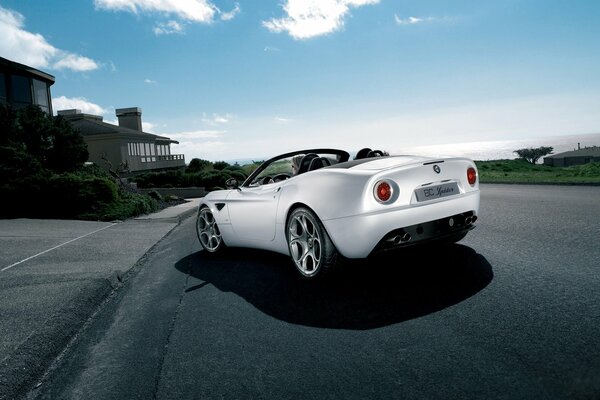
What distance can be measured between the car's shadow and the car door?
431mm

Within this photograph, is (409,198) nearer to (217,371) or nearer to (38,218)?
(217,371)

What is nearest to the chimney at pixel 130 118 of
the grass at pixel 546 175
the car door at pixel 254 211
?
the grass at pixel 546 175

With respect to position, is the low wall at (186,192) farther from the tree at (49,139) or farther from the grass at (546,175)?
the grass at (546,175)

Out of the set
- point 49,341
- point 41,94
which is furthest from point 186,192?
point 49,341

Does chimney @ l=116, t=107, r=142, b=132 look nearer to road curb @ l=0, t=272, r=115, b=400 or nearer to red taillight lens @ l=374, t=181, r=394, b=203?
road curb @ l=0, t=272, r=115, b=400

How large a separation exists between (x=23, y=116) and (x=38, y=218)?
20.2 ft

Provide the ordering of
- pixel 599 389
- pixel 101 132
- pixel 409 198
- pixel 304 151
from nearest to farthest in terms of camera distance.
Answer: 1. pixel 599 389
2. pixel 409 198
3. pixel 304 151
4. pixel 101 132

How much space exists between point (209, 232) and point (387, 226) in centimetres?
358

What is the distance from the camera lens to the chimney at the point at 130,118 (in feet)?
166

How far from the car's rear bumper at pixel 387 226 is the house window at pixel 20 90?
3016cm

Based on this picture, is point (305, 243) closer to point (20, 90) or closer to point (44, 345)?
point (44, 345)

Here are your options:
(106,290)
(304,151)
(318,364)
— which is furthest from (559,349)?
(106,290)

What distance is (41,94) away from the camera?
31.3 meters

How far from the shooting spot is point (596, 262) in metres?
4.92
